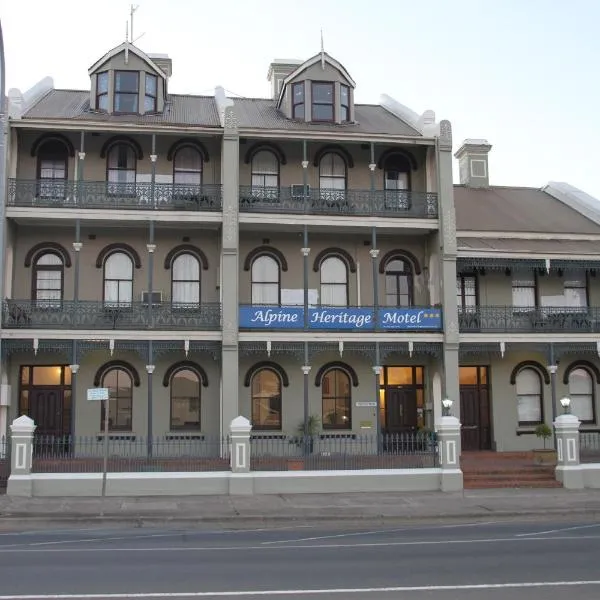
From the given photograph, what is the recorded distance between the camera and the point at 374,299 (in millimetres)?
24656

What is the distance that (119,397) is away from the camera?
80.1 ft

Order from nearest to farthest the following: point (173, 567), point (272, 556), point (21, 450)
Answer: point (173, 567), point (272, 556), point (21, 450)

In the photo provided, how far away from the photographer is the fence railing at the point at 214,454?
1997 cm

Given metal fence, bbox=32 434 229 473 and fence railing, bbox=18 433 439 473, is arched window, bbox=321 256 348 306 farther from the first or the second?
metal fence, bbox=32 434 229 473

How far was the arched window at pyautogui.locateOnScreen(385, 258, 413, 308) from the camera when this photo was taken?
26.0 m

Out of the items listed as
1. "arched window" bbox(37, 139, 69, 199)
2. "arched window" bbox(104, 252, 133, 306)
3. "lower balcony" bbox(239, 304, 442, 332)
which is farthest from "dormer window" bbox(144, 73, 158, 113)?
"lower balcony" bbox(239, 304, 442, 332)

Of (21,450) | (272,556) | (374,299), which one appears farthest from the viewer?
(374,299)

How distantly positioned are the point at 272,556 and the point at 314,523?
14.8ft

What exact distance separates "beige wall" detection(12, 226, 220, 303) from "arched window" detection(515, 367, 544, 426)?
9.78 meters

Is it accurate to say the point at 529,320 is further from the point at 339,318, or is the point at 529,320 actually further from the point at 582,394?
the point at 339,318

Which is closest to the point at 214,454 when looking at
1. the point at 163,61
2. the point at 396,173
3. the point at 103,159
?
the point at 103,159

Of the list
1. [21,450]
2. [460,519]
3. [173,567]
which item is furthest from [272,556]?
[21,450]

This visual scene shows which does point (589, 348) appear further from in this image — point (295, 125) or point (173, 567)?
point (173, 567)

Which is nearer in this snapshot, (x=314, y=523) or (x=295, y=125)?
(x=314, y=523)
